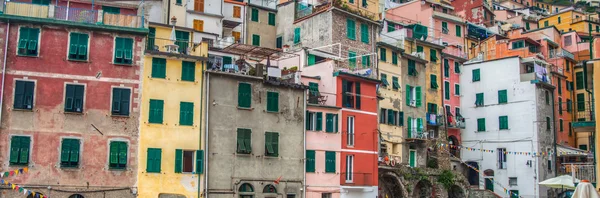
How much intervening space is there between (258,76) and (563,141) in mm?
41481

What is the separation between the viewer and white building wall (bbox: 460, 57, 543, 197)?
65375mm

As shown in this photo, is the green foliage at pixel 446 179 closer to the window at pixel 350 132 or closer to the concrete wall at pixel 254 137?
the window at pixel 350 132

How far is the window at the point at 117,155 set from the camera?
129 ft

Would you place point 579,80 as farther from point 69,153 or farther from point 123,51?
point 69,153

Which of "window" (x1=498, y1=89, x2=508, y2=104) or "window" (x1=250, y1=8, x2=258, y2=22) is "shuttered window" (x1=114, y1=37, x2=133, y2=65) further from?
"window" (x1=498, y1=89, x2=508, y2=104)

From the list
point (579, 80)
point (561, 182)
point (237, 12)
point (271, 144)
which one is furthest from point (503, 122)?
point (561, 182)

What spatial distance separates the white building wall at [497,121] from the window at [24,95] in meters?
44.9

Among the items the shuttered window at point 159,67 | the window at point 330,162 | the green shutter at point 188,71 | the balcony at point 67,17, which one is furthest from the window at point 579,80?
the balcony at point 67,17

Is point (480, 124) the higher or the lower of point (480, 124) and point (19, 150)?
the higher

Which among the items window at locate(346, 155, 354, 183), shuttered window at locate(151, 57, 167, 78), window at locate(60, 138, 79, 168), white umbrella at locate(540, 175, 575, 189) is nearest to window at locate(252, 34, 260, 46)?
window at locate(346, 155, 354, 183)

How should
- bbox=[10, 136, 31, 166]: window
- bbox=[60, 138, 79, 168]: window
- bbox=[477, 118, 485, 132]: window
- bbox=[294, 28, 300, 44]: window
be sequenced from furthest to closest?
1. bbox=[477, 118, 485, 132]: window
2. bbox=[294, 28, 300, 44]: window
3. bbox=[60, 138, 79, 168]: window
4. bbox=[10, 136, 31, 166]: window

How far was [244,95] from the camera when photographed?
44281 millimetres

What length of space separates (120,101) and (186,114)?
4.05 m

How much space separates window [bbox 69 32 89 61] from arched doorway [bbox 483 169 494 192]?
140ft
